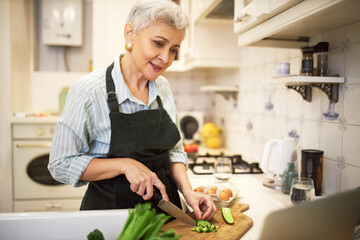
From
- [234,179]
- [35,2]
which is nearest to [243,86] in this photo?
[234,179]

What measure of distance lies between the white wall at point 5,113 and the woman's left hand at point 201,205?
2040 millimetres

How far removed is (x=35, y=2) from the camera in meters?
3.05

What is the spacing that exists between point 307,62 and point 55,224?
1035mm

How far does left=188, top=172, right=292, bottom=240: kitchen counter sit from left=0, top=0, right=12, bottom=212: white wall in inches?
67.1

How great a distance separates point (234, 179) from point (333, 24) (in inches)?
31.7

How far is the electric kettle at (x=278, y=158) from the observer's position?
1.37m

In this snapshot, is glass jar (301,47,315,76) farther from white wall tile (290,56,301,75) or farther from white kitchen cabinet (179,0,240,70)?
white kitchen cabinet (179,0,240,70)

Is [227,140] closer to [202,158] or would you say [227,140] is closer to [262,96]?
[202,158]

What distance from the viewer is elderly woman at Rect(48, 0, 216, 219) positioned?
3.17 ft

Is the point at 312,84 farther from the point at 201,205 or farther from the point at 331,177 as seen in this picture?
the point at 201,205

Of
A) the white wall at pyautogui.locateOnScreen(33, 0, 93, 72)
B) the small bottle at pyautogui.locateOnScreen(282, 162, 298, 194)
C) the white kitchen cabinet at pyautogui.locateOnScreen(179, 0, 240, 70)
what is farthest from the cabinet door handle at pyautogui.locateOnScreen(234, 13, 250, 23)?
the white wall at pyautogui.locateOnScreen(33, 0, 93, 72)

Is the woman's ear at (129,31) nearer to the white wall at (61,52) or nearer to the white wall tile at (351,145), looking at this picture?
the white wall tile at (351,145)

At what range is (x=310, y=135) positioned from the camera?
1416mm

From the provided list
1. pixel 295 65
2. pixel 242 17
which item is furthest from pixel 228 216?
pixel 295 65
